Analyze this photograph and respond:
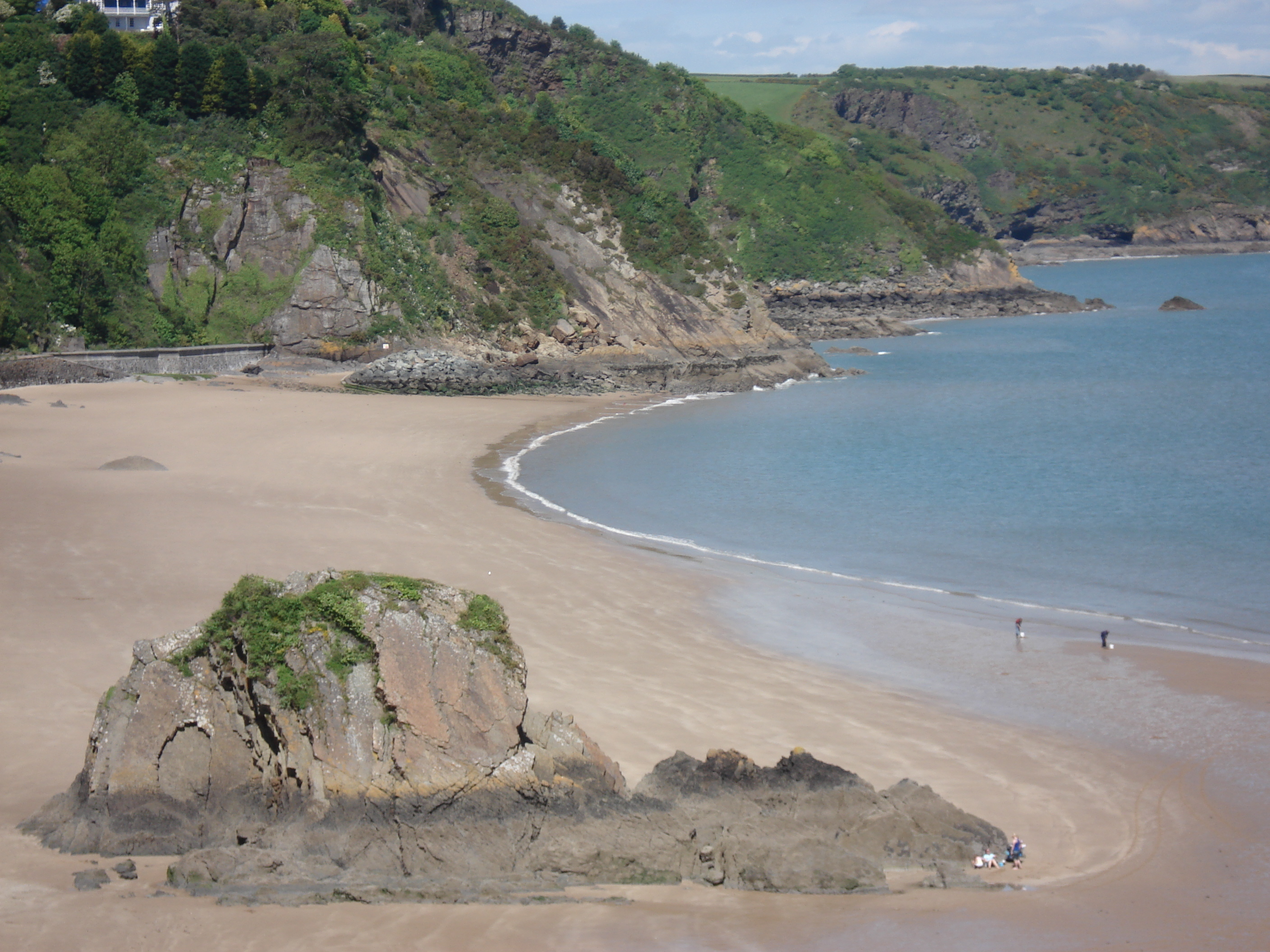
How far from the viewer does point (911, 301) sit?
84.8m

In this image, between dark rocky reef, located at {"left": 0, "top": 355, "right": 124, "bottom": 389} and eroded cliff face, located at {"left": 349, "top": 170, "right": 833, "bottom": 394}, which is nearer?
dark rocky reef, located at {"left": 0, "top": 355, "right": 124, "bottom": 389}

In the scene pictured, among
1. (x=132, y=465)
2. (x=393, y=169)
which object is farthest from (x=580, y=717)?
(x=393, y=169)

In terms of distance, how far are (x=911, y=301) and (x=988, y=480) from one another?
59.2 m

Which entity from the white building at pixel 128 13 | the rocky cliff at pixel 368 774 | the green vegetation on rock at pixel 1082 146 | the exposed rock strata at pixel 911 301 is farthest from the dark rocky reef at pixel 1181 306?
the rocky cliff at pixel 368 774

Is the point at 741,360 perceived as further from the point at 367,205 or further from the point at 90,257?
the point at 90,257

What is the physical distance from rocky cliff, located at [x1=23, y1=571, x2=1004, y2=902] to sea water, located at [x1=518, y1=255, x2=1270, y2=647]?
1096 centimetres

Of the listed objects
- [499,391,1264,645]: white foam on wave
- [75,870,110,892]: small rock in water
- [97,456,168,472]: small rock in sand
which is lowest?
[499,391,1264,645]: white foam on wave

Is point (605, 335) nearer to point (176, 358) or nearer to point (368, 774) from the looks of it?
point (176, 358)

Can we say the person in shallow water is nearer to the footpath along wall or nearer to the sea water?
the sea water

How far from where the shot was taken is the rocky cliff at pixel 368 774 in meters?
7.76

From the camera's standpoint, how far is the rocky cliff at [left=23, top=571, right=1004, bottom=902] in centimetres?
776

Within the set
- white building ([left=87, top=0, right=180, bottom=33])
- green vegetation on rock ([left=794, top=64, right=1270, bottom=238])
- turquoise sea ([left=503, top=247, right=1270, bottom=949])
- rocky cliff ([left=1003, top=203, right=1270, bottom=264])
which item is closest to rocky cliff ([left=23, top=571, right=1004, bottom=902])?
turquoise sea ([left=503, top=247, right=1270, bottom=949])

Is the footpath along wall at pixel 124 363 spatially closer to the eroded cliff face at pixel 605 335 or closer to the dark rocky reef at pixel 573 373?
the dark rocky reef at pixel 573 373

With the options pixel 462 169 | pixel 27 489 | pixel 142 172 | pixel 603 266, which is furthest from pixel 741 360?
pixel 27 489
